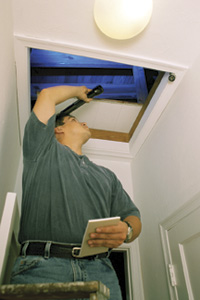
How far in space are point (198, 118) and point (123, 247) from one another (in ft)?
3.74

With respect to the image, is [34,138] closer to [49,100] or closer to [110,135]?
[49,100]

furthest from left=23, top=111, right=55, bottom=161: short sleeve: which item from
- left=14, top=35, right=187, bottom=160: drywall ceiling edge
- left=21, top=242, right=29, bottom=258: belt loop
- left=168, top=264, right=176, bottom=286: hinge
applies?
left=168, top=264, right=176, bottom=286: hinge

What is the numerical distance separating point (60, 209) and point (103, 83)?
1.45m

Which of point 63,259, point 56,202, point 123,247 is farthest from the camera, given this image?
point 123,247

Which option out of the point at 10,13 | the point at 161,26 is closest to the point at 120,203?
the point at 161,26

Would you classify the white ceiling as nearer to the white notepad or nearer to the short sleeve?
the short sleeve

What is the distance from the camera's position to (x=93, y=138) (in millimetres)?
2348

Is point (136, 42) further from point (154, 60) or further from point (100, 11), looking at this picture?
point (100, 11)

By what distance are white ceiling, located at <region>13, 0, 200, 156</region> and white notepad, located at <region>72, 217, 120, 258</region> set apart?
3.46ft

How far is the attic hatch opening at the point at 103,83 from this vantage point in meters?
1.93

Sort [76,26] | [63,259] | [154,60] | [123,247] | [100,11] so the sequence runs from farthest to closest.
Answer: [123,247], [154,60], [76,26], [100,11], [63,259]

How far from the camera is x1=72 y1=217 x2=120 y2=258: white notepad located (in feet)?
2.49

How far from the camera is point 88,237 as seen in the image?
807 millimetres

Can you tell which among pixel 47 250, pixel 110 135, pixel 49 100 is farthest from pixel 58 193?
pixel 110 135
